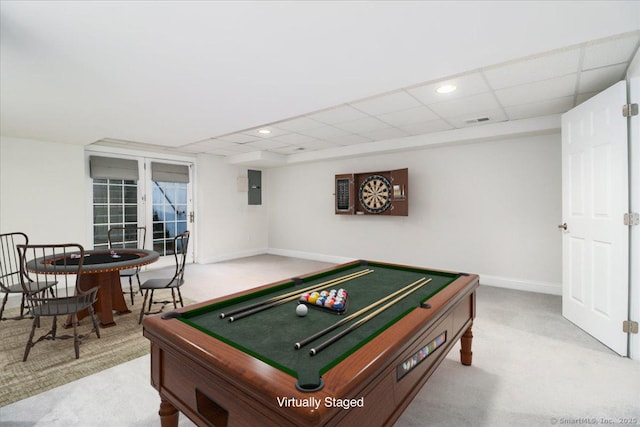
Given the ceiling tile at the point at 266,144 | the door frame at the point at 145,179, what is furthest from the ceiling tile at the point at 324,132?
the door frame at the point at 145,179

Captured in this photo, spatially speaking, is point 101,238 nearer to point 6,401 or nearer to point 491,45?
point 6,401

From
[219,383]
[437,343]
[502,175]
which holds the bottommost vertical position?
[437,343]

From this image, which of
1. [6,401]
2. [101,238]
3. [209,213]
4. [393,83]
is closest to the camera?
[6,401]

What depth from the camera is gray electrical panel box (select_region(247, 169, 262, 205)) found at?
7.35 metres

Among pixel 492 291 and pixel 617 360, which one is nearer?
pixel 617 360

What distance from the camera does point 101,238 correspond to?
533cm

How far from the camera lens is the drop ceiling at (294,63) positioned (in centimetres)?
175

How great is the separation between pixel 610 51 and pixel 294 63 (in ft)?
7.91

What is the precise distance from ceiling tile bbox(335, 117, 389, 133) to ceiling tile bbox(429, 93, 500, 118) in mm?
801

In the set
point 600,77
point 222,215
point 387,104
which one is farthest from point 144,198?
point 600,77

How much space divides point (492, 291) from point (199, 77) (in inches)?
180

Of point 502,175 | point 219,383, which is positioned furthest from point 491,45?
point 502,175

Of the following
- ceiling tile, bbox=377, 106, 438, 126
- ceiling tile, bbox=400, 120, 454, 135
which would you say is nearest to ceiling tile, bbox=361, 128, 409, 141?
ceiling tile, bbox=400, 120, 454, 135

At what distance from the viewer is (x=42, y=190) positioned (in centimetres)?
459
